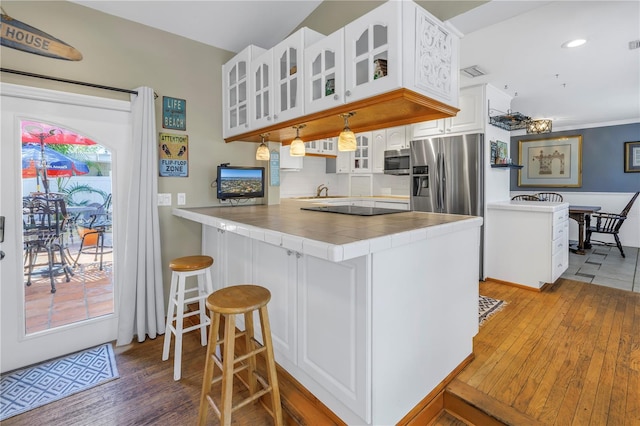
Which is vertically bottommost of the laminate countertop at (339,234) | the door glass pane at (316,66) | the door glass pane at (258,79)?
the laminate countertop at (339,234)

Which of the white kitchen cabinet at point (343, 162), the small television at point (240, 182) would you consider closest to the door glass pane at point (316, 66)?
the small television at point (240, 182)

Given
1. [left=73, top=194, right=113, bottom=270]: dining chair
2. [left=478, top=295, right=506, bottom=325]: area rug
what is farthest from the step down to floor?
[left=73, top=194, right=113, bottom=270]: dining chair

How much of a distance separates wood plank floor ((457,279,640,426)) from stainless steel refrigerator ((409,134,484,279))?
1.12m

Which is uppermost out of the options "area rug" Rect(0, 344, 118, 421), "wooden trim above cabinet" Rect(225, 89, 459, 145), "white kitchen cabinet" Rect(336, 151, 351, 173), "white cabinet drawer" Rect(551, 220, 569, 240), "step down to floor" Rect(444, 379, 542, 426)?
"white kitchen cabinet" Rect(336, 151, 351, 173)

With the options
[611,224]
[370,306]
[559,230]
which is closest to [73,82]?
[370,306]

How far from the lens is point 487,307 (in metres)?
2.98

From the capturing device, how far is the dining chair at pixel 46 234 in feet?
7.07

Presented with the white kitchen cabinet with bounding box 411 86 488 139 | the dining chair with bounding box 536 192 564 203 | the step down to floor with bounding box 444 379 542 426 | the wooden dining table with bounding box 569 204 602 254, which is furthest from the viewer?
the dining chair with bounding box 536 192 564 203

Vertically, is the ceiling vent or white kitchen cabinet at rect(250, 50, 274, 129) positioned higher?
the ceiling vent

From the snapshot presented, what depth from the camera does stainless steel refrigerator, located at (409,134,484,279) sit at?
12.0ft

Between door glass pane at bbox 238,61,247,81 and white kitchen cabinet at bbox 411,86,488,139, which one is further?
white kitchen cabinet at bbox 411,86,488,139

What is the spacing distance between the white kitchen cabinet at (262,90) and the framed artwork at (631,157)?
695cm

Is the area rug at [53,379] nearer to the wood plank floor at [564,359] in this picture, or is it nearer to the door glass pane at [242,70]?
the wood plank floor at [564,359]

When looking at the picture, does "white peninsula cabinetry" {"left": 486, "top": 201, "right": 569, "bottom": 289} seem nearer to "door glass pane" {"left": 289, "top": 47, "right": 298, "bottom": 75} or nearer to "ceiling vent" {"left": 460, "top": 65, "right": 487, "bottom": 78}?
"ceiling vent" {"left": 460, "top": 65, "right": 487, "bottom": 78}
